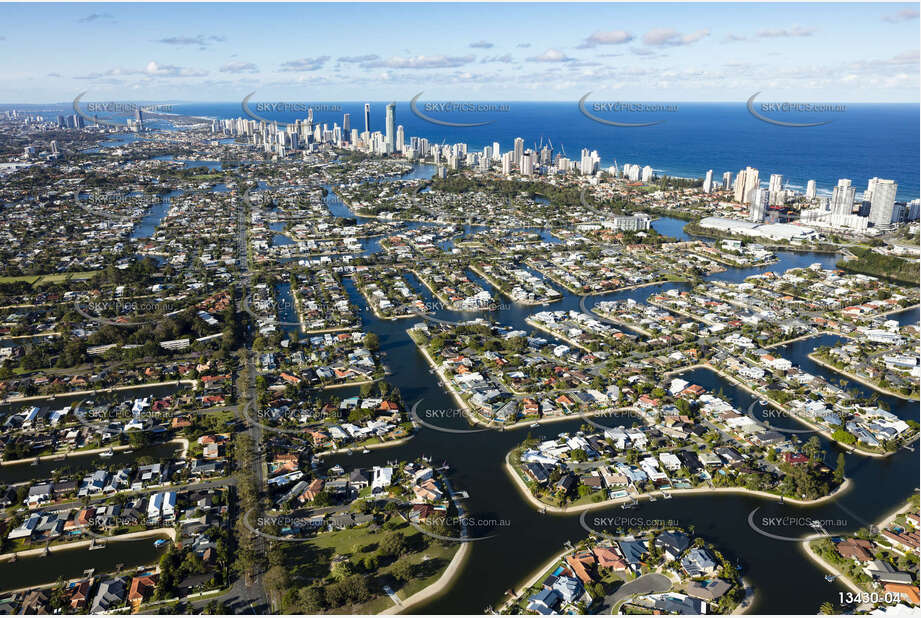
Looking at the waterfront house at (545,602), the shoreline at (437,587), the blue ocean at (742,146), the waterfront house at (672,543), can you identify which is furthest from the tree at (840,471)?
the blue ocean at (742,146)

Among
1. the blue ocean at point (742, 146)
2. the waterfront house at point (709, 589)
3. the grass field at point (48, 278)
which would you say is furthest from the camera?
the blue ocean at point (742, 146)

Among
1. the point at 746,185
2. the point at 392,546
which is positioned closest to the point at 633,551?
the point at 392,546

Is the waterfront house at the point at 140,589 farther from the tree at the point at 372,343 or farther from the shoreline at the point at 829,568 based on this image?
the shoreline at the point at 829,568

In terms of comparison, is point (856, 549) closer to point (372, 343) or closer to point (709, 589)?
point (709, 589)

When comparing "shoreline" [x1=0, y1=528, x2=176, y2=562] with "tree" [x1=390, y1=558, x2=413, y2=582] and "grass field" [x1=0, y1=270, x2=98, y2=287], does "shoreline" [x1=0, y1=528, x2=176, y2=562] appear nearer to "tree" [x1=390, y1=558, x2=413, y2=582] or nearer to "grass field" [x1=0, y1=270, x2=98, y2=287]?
"tree" [x1=390, y1=558, x2=413, y2=582]

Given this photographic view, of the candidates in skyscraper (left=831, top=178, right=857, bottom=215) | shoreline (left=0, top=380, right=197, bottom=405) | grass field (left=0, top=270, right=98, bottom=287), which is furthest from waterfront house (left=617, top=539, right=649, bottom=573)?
skyscraper (left=831, top=178, right=857, bottom=215)

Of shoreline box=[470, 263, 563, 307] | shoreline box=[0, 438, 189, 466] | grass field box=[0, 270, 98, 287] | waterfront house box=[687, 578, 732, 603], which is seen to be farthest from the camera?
grass field box=[0, 270, 98, 287]
